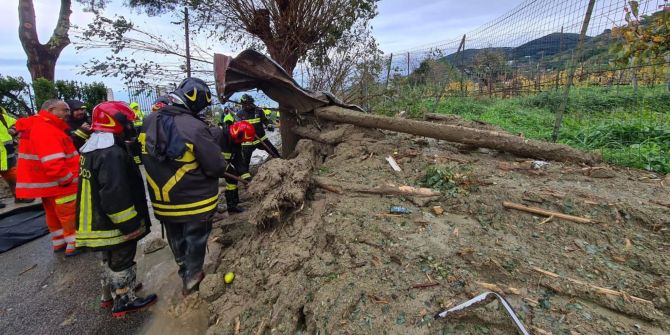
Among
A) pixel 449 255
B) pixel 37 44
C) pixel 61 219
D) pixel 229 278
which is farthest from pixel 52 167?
pixel 37 44

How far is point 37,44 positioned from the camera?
1034 cm

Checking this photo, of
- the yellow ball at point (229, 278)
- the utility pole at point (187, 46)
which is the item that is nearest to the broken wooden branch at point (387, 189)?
the yellow ball at point (229, 278)

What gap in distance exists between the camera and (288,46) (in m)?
6.24

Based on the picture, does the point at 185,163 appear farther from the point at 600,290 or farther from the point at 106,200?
the point at 600,290

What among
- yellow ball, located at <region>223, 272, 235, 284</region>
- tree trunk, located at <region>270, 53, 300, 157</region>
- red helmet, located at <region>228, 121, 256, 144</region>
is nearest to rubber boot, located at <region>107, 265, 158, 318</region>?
yellow ball, located at <region>223, 272, 235, 284</region>

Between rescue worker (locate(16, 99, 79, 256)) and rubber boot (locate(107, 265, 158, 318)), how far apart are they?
1506 mm

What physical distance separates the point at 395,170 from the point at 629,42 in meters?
2.47

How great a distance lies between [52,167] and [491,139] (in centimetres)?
472

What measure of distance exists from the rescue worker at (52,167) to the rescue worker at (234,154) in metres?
1.81

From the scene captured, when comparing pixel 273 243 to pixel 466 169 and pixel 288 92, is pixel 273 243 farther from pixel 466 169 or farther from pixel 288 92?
pixel 288 92

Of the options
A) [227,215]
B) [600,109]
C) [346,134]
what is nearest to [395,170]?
[346,134]

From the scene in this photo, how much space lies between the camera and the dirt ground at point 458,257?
171cm

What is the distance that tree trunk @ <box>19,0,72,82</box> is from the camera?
33.0ft

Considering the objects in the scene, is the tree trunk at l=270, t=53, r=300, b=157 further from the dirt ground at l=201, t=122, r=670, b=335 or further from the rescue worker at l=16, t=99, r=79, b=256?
the rescue worker at l=16, t=99, r=79, b=256
